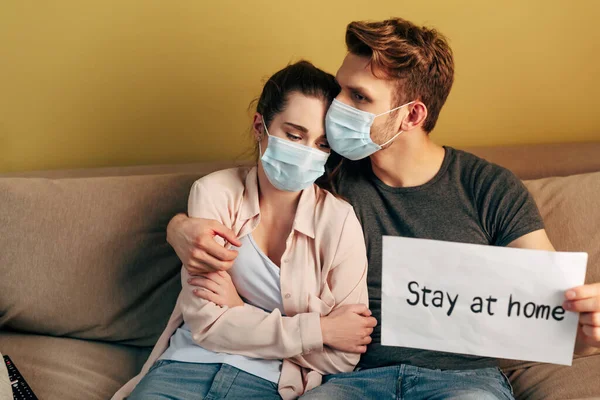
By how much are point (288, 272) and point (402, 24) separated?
Result: 0.68 meters

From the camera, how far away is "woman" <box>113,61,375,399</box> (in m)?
1.56

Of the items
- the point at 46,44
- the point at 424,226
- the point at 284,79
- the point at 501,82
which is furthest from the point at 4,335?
the point at 501,82

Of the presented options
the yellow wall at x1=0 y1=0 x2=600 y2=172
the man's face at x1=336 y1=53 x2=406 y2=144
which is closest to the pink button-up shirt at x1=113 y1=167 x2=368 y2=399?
the man's face at x1=336 y1=53 x2=406 y2=144

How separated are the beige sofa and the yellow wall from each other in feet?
1.15

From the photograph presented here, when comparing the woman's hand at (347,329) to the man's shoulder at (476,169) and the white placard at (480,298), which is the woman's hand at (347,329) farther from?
the man's shoulder at (476,169)

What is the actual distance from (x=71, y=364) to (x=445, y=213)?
1.07 meters

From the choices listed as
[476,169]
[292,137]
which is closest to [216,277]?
[292,137]

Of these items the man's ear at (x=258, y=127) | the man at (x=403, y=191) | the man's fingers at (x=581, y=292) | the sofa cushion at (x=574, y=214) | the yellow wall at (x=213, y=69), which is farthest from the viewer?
the yellow wall at (x=213, y=69)

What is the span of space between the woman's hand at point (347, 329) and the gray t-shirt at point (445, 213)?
99mm

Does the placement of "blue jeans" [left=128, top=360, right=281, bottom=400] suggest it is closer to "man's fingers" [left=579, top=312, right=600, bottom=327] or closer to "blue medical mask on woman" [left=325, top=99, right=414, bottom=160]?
"blue medical mask on woman" [left=325, top=99, right=414, bottom=160]

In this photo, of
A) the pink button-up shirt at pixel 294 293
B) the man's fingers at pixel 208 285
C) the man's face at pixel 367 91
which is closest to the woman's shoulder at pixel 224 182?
the pink button-up shirt at pixel 294 293

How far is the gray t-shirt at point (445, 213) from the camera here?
164 cm

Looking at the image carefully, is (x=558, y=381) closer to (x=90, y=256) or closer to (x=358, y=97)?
(x=358, y=97)

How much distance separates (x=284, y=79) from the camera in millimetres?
1621
